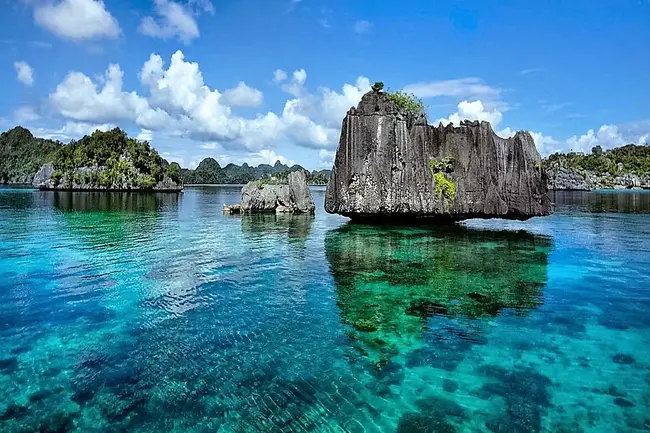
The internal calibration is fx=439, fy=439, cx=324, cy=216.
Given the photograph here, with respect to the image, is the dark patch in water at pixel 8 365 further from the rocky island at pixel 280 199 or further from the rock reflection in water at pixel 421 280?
the rocky island at pixel 280 199

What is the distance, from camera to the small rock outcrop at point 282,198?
59000mm

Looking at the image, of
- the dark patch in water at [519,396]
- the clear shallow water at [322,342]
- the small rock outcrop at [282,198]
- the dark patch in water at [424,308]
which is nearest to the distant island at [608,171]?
the small rock outcrop at [282,198]

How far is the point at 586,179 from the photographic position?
180m

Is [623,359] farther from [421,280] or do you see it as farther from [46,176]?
[46,176]

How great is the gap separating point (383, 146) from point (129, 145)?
406 ft

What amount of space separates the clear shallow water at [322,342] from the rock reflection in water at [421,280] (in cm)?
12

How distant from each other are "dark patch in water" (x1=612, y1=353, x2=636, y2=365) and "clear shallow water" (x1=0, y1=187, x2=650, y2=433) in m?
0.06

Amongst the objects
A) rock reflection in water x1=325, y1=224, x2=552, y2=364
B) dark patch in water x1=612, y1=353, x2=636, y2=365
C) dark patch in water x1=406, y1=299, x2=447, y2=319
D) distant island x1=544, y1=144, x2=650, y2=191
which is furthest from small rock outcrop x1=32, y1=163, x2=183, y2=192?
distant island x1=544, y1=144, x2=650, y2=191

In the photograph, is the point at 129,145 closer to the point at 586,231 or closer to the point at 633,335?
the point at 586,231

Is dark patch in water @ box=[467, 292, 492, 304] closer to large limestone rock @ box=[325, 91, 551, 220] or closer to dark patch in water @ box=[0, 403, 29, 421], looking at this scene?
dark patch in water @ box=[0, 403, 29, 421]

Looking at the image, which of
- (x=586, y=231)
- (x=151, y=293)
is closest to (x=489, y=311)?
(x=151, y=293)

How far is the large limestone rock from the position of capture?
36625 millimetres

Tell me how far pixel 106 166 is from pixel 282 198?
9618cm

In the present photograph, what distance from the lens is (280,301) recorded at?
16.7 metres
